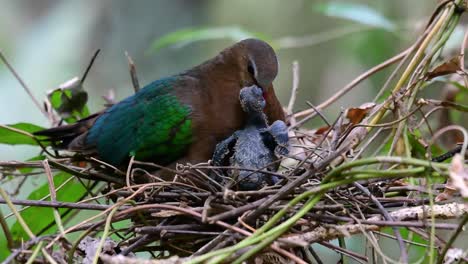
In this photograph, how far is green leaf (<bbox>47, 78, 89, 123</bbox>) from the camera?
110 inches

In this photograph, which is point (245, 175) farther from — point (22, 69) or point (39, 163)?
point (22, 69)

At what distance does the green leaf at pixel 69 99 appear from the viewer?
2803 mm

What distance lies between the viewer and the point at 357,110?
7.96 feet

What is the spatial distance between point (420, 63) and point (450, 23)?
16 cm

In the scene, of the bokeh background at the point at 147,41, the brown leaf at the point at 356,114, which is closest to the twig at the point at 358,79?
the brown leaf at the point at 356,114

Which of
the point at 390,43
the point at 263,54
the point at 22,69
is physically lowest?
the point at 390,43

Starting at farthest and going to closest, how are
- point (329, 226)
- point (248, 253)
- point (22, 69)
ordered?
point (22, 69)
point (329, 226)
point (248, 253)

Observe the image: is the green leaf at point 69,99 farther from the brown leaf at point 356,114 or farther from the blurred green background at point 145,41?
the blurred green background at point 145,41

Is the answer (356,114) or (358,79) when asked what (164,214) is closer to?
(356,114)

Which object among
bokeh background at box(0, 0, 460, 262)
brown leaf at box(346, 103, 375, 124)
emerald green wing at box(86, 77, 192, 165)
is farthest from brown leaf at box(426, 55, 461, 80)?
bokeh background at box(0, 0, 460, 262)

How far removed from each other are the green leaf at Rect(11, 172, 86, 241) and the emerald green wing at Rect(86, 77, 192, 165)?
164 millimetres

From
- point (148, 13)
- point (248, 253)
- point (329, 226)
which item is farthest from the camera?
point (148, 13)

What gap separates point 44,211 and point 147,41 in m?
4.90

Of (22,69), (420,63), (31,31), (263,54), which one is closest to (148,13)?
(31,31)
